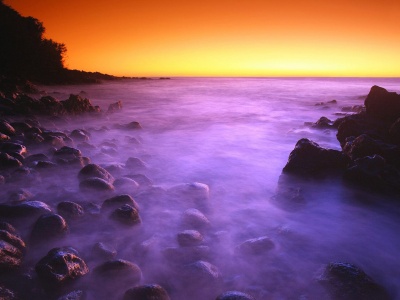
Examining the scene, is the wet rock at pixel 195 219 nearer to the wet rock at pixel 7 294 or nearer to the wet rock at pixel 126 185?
the wet rock at pixel 126 185

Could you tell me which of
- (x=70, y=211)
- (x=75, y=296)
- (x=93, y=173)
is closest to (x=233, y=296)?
(x=75, y=296)

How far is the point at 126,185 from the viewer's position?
4.29 m

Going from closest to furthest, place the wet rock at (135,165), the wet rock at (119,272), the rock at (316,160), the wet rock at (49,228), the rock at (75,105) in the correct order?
the wet rock at (119,272)
the wet rock at (49,228)
the rock at (316,160)
the wet rock at (135,165)
the rock at (75,105)

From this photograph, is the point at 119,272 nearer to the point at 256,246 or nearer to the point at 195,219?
the point at 195,219

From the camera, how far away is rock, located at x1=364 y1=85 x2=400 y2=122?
6754mm

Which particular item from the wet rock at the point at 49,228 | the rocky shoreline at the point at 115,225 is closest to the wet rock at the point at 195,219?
the rocky shoreline at the point at 115,225

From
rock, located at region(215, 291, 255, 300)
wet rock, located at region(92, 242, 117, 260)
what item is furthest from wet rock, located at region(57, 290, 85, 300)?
rock, located at region(215, 291, 255, 300)

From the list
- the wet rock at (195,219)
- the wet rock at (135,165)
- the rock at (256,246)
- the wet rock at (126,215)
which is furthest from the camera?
the wet rock at (135,165)

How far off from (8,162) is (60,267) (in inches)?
121

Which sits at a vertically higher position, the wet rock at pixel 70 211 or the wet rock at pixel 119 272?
the wet rock at pixel 70 211

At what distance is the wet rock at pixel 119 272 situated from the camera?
2346 millimetres

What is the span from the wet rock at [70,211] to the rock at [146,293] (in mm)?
1508

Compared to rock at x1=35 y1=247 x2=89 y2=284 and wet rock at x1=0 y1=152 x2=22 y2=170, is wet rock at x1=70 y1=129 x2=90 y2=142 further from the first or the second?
rock at x1=35 y1=247 x2=89 y2=284

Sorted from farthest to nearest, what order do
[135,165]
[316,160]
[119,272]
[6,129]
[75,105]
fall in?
1. [75,105]
2. [6,129]
3. [135,165]
4. [316,160]
5. [119,272]
